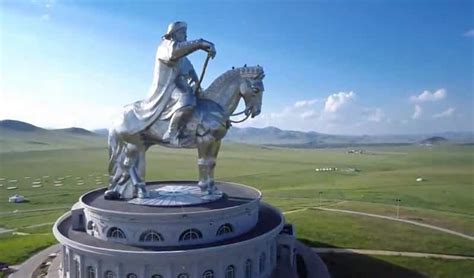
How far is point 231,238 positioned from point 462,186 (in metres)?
66.2

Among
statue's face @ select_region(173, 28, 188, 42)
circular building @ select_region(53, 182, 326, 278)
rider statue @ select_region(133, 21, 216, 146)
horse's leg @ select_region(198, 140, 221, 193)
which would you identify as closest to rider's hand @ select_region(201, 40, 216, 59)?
rider statue @ select_region(133, 21, 216, 146)

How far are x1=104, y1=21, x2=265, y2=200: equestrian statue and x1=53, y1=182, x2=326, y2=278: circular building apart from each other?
3.06 metres

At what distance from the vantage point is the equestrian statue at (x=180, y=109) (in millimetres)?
28453

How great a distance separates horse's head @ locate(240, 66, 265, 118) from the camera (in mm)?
28875

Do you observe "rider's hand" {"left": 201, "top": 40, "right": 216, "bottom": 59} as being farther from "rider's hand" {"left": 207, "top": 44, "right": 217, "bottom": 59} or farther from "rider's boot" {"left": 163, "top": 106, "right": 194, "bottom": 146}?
"rider's boot" {"left": 163, "top": 106, "right": 194, "bottom": 146}

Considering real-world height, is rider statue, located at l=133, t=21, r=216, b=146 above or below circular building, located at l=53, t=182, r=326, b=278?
above

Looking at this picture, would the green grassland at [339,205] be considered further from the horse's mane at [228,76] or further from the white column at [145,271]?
the horse's mane at [228,76]

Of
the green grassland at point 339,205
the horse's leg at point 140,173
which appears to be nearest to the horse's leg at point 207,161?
the horse's leg at point 140,173

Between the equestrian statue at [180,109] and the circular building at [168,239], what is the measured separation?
3060 mm

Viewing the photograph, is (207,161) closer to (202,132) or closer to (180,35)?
(202,132)

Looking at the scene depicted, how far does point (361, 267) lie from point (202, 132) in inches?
658

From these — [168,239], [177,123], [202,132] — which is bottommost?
[168,239]

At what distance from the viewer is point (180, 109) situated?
28062 mm

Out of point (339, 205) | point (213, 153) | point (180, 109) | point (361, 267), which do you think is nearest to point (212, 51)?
point (180, 109)
